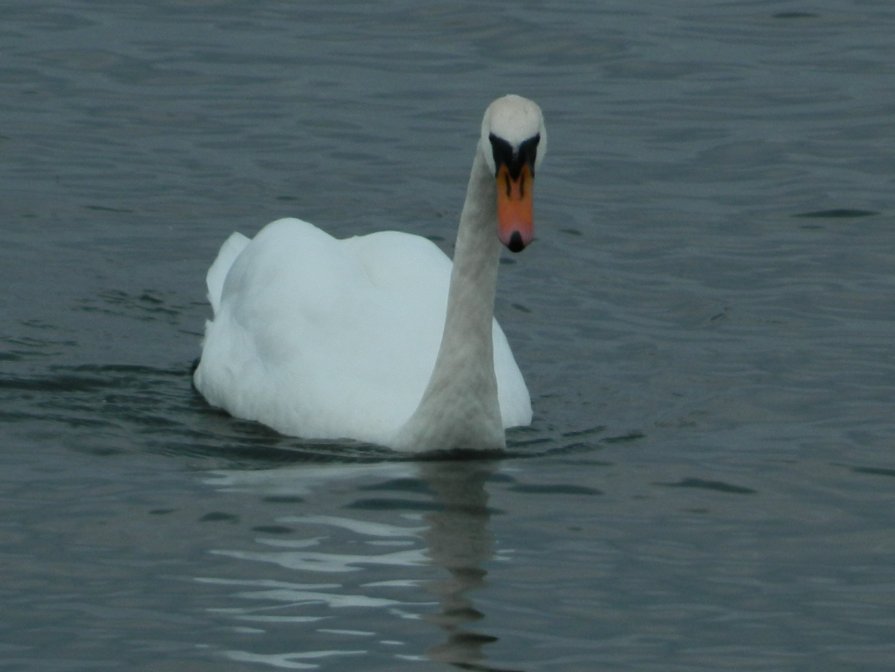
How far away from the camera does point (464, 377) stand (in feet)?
34.7

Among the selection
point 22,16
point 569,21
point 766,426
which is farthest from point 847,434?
point 22,16

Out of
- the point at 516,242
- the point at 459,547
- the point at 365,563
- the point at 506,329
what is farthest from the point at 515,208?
the point at 506,329

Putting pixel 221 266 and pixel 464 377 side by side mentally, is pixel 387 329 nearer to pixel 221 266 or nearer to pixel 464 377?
pixel 464 377

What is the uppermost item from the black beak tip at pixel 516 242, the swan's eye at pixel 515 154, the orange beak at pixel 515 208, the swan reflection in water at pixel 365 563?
the swan's eye at pixel 515 154

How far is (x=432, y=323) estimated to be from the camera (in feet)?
38.0

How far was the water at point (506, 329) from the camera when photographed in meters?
8.60

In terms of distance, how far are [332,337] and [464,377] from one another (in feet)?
3.26

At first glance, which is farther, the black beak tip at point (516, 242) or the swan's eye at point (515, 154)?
the swan's eye at point (515, 154)

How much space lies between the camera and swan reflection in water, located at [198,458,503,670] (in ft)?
27.2

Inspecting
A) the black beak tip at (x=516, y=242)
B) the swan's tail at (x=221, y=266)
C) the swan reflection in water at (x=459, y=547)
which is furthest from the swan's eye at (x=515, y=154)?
the swan's tail at (x=221, y=266)

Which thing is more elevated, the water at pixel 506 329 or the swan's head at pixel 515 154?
the swan's head at pixel 515 154

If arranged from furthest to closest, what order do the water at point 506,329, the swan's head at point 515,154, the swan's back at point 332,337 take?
the swan's back at point 332,337 < the swan's head at point 515,154 < the water at point 506,329

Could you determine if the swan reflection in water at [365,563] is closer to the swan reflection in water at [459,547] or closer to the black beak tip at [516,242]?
the swan reflection in water at [459,547]

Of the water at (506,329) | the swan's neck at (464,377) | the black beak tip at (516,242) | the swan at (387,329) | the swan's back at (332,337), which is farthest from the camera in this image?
the swan's back at (332,337)
